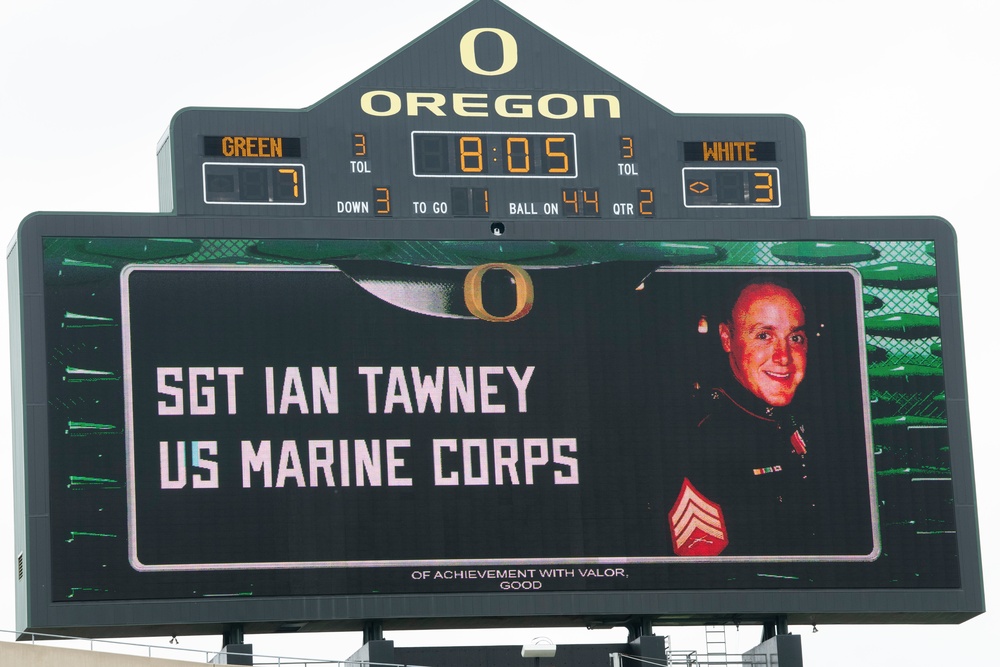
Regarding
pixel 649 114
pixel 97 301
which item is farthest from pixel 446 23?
pixel 97 301

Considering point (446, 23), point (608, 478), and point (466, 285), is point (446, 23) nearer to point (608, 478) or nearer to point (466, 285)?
point (466, 285)

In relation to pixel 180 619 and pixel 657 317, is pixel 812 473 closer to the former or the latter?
pixel 657 317

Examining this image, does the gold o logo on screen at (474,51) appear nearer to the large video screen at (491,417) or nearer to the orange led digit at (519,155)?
the orange led digit at (519,155)

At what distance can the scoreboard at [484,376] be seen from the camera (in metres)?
34.9

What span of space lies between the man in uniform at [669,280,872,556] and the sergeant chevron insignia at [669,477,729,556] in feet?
0.04

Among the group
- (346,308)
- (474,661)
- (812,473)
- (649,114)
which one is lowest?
(474,661)

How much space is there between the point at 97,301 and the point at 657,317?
284 inches

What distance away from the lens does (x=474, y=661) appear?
35500mm

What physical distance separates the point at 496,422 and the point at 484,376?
2.02 feet

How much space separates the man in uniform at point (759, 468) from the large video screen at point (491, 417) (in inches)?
1.1

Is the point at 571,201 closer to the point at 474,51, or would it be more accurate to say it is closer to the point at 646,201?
the point at 646,201

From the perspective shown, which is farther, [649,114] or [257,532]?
[649,114]

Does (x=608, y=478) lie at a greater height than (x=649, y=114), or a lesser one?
lesser

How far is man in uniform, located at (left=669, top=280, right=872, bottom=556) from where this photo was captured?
1416 inches
